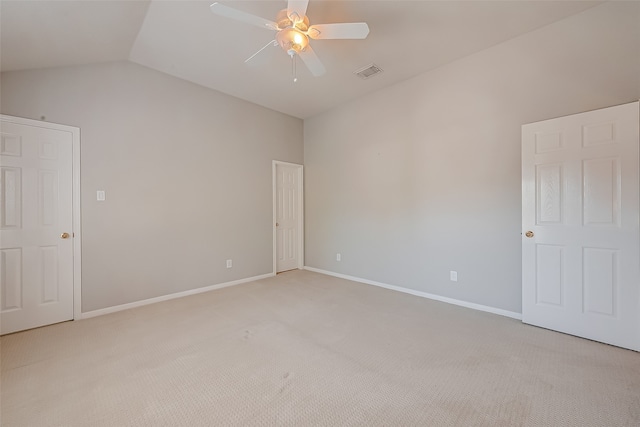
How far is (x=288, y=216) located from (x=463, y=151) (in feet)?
10.3

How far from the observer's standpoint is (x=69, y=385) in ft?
5.83

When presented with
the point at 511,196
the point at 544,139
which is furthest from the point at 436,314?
the point at 544,139

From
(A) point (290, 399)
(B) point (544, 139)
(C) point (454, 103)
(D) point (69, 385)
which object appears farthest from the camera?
(C) point (454, 103)

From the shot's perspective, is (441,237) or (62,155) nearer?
(62,155)

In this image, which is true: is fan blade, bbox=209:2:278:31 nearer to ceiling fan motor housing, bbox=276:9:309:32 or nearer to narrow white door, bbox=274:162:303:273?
ceiling fan motor housing, bbox=276:9:309:32

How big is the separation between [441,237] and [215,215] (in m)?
3.24

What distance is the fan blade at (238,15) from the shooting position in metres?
1.76

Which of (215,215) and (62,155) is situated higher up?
(62,155)

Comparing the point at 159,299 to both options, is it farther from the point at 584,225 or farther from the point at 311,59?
the point at 584,225

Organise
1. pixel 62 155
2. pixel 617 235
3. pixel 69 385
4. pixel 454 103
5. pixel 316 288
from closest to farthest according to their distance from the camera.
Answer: pixel 69 385 < pixel 617 235 < pixel 62 155 < pixel 454 103 < pixel 316 288

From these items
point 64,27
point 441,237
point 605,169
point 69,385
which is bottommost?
point 69,385

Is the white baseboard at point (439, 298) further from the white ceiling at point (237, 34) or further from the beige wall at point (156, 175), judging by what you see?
the white ceiling at point (237, 34)

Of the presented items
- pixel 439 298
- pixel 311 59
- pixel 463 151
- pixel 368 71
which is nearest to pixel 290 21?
pixel 311 59

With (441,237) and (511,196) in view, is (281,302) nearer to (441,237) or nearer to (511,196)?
(441,237)
